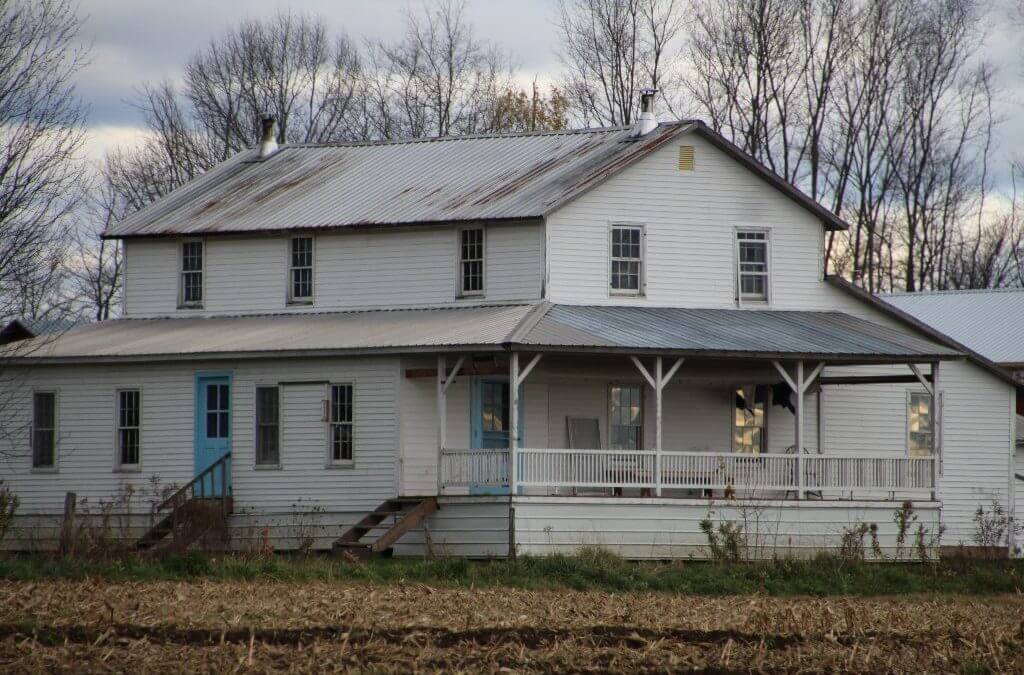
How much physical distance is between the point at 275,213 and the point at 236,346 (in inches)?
164

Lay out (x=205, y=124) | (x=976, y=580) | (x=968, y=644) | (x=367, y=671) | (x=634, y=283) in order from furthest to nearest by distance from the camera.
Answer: (x=205, y=124) → (x=634, y=283) → (x=976, y=580) → (x=968, y=644) → (x=367, y=671)

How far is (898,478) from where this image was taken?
3133cm

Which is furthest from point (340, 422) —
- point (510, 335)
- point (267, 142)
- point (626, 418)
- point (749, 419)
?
point (267, 142)

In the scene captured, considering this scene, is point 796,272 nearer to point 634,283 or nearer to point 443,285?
point 634,283

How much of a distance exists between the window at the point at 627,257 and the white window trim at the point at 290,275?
6052 mm

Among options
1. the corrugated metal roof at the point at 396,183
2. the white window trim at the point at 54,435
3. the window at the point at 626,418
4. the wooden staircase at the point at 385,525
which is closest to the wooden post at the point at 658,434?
the window at the point at 626,418

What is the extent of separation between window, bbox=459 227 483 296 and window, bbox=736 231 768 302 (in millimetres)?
5077

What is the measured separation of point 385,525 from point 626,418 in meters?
5.40

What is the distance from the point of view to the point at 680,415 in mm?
33156

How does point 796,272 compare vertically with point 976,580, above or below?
above

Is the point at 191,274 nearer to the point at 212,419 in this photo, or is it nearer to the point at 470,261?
the point at 212,419

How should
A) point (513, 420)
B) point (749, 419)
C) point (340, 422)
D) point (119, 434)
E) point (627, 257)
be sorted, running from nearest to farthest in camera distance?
point (513, 420) < point (340, 422) < point (627, 257) < point (119, 434) < point (749, 419)

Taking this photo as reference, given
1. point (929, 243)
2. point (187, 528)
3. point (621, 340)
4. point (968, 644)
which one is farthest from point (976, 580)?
point (929, 243)

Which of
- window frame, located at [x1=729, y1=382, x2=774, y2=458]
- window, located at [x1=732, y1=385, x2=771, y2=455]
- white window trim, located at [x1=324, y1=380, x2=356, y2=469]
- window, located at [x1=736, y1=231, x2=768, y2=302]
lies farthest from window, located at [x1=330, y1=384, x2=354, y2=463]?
window, located at [x1=736, y1=231, x2=768, y2=302]
